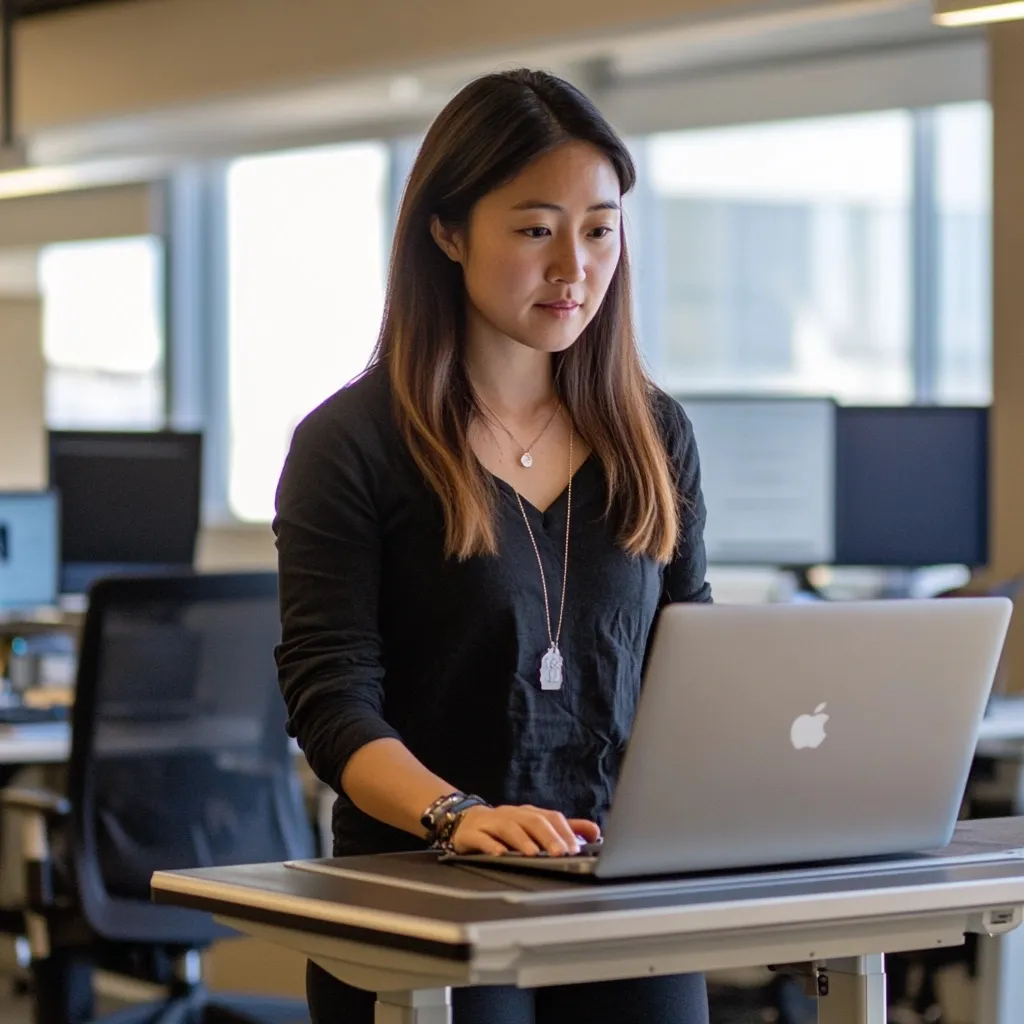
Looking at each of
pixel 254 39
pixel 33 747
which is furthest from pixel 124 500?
pixel 254 39

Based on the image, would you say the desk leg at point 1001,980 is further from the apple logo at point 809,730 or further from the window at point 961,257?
the window at point 961,257

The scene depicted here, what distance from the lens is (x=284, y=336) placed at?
7.68 metres

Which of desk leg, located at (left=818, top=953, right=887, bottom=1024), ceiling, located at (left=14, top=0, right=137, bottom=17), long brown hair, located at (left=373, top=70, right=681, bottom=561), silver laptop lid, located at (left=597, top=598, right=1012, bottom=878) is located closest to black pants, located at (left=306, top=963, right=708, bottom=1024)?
desk leg, located at (left=818, top=953, right=887, bottom=1024)

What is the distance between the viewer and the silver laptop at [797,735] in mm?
1306

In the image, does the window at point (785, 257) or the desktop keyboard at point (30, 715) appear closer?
the desktop keyboard at point (30, 715)

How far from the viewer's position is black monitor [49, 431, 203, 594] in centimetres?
485

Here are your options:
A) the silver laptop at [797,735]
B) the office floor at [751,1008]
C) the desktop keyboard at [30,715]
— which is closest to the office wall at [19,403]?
the office floor at [751,1008]

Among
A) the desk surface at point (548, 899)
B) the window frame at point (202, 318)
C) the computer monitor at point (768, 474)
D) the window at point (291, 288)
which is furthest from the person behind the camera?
the window frame at point (202, 318)

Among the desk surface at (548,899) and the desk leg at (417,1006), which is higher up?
the desk surface at (548,899)

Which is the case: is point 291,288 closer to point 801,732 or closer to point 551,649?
point 551,649

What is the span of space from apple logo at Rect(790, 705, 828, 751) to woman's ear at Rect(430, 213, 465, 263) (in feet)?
1.91

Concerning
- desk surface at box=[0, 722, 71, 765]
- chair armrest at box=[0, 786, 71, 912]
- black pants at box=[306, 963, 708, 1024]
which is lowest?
chair armrest at box=[0, 786, 71, 912]

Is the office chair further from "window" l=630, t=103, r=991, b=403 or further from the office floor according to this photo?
"window" l=630, t=103, r=991, b=403

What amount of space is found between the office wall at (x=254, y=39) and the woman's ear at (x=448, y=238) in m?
3.42
